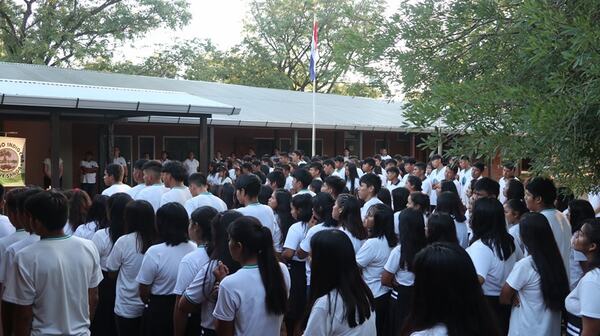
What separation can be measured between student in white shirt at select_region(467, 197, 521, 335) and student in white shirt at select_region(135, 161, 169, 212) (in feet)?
12.5

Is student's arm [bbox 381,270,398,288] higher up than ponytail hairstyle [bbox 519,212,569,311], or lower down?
lower down

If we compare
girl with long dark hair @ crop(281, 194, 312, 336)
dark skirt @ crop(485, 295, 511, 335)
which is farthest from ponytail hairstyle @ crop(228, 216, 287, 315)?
girl with long dark hair @ crop(281, 194, 312, 336)

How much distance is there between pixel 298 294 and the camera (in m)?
6.02

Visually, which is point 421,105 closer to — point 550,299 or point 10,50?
point 550,299

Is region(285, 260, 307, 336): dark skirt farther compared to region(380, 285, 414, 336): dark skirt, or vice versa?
region(285, 260, 307, 336): dark skirt

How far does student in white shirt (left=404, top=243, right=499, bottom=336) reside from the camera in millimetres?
2203

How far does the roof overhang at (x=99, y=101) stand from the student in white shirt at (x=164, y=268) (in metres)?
5.89

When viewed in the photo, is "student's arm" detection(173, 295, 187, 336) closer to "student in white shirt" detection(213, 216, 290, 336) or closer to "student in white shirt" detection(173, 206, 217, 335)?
"student in white shirt" detection(173, 206, 217, 335)

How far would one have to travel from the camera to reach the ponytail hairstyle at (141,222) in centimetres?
442

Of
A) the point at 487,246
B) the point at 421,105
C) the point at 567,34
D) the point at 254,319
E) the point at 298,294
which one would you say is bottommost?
the point at 298,294

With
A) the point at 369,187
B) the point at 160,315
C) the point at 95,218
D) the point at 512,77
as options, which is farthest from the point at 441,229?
the point at 95,218

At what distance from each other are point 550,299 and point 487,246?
24.1 inches

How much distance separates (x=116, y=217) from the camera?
4.83 m

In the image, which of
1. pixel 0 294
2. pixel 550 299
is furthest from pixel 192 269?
pixel 550 299
